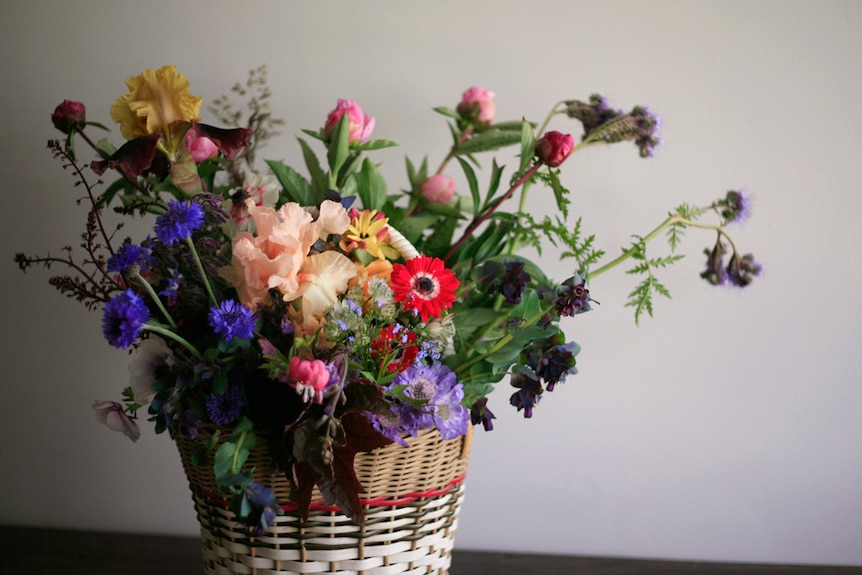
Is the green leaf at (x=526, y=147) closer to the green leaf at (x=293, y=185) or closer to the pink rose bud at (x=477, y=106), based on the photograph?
the pink rose bud at (x=477, y=106)

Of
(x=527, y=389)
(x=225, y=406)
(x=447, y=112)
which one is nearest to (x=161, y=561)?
(x=225, y=406)

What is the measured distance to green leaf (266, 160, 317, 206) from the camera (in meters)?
0.87

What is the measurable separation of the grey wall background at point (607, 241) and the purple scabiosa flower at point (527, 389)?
0.36 m

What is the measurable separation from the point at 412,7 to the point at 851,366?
0.85 m

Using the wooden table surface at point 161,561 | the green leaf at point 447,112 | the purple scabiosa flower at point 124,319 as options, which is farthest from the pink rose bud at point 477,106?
the wooden table surface at point 161,561

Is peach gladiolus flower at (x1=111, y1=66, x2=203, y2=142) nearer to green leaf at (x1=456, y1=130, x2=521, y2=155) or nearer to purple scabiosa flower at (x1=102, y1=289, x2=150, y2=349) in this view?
purple scabiosa flower at (x1=102, y1=289, x2=150, y2=349)

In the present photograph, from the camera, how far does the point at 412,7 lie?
113 centimetres

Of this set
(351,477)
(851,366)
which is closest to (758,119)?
(851,366)

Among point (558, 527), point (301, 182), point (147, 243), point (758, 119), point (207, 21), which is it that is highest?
point (207, 21)

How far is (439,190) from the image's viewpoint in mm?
947

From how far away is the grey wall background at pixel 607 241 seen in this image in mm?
1107

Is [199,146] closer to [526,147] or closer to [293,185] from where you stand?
[293,185]

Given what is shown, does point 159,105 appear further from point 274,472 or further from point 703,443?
point 703,443

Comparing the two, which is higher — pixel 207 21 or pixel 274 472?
pixel 207 21
